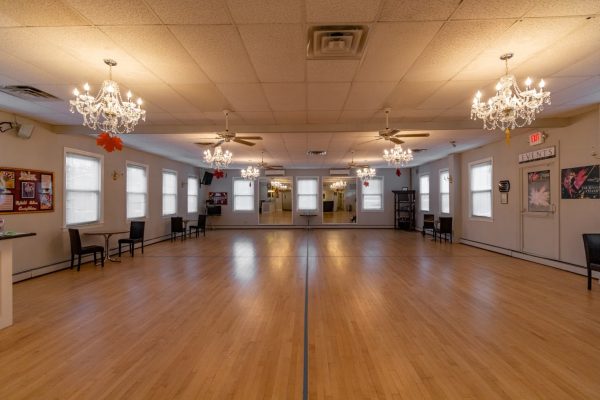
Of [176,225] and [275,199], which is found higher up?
[275,199]

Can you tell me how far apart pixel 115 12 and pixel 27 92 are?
109 inches

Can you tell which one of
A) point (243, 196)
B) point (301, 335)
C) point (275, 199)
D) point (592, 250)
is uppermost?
point (243, 196)

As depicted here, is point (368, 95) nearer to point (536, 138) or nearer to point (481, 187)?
point (536, 138)

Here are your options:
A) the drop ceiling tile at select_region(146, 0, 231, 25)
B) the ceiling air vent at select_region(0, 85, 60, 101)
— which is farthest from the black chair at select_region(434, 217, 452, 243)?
the ceiling air vent at select_region(0, 85, 60, 101)

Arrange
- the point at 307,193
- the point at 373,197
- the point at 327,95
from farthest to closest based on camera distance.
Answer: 1. the point at 307,193
2. the point at 373,197
3. the point at 327,95

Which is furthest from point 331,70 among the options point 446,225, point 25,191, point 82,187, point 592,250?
point 446,225

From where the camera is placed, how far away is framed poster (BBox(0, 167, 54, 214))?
16.5ft

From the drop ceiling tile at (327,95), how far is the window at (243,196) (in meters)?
10.1

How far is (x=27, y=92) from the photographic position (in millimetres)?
4035

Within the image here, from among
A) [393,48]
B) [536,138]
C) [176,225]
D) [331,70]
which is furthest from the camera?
[176,225]

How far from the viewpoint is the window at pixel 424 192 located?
12.6 metres

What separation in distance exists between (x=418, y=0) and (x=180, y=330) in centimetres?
379

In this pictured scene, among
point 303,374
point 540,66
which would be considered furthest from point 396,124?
point 303,374

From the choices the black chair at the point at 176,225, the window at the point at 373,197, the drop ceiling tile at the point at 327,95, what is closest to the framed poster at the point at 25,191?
the black chair at the point at 176,225
